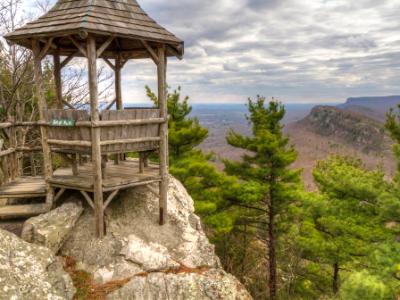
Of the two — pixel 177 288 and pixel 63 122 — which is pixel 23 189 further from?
pixel 177 288

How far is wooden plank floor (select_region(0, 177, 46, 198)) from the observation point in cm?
830

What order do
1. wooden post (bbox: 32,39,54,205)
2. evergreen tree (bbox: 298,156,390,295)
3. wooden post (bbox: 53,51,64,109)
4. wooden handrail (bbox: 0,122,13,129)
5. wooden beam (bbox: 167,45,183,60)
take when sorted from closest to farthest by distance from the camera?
wooden post (bbox: 32,39,54,205)
wooden handrail (bbox: 0,122,13,129)
wooden beam (bbox: 167,45,183,60)
wooden post (bbox: 53,51,64,109)
evergreen tree (bbox: 298,156,390,295)

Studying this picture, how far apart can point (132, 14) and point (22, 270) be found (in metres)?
6.24

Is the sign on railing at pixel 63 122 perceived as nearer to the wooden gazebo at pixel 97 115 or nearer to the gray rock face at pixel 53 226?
the wooden gazebo at pixel 97 115

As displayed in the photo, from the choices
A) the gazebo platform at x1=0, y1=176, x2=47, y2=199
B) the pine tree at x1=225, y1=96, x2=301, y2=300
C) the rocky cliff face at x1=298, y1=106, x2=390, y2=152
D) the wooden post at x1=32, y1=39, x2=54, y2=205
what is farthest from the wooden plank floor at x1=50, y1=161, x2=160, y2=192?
the rocky cliff face at x1=298, y1=106, x2=390, y2=152

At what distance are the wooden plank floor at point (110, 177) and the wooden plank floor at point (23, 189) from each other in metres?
0.47

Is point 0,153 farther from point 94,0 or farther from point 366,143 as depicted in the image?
point 366,143

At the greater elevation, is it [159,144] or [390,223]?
[159,144]

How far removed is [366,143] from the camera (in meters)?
149

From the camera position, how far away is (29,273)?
6152 mm

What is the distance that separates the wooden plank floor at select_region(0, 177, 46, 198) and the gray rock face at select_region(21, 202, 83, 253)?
86 cm

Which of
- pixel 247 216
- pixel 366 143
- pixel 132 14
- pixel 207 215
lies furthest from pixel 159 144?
pixel 366 143

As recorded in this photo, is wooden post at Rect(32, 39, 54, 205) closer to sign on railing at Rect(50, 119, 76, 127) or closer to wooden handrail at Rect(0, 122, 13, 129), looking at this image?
sign on railing at Rect(50, 119, 76, 127)

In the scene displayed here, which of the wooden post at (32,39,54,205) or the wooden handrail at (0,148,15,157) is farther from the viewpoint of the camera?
the wooden handrail at (0,148,15,157)
